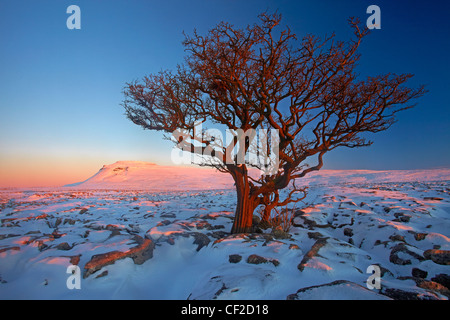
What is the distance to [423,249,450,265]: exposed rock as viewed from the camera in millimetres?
3924

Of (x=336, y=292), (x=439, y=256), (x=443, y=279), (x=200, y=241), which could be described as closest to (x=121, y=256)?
(x=200, y=241)

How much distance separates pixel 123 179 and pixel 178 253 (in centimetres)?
5054

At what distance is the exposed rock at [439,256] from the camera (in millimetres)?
3924

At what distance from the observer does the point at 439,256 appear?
4.01m

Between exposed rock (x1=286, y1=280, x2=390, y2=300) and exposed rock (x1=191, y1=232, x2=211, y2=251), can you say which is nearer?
exposed rock (x1=286, y1=280, x2=390, y2=300)

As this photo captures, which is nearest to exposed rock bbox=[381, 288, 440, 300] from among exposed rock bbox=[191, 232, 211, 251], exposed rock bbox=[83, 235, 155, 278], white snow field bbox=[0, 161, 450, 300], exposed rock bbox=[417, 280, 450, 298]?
white snow field bbox=[0, 161, 450, 300]

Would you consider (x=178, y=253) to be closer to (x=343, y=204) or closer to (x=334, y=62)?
(x=334, y=62)

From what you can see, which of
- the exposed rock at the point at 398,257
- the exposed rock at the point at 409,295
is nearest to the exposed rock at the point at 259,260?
the exposed rock at the point at 409,295

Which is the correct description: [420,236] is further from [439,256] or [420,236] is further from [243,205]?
[243,205]

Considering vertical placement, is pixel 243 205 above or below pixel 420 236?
above

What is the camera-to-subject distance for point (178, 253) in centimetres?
490

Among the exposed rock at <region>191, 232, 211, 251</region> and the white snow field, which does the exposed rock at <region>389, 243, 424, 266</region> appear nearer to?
the white snow field

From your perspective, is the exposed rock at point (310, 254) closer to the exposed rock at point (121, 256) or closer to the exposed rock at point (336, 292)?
the exposed rock at point (336, 292)
